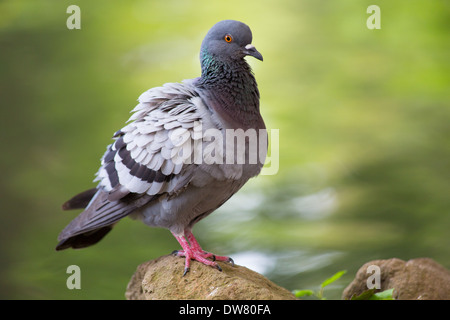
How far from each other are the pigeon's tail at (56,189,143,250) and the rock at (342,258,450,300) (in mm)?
1962

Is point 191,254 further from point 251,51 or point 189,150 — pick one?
point 251,51

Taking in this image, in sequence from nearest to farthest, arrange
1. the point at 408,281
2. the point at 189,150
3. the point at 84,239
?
the point at 189,150 < the point at 84,239 < the point at 408,281

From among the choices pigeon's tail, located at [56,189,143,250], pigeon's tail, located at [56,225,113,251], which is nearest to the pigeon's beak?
pigeon's tail, located at [56,189,143,250]

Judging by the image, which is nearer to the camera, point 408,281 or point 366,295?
point 366,295

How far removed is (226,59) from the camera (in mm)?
3791

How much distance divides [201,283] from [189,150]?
2.88 ft

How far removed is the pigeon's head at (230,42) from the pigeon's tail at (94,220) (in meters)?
1.21

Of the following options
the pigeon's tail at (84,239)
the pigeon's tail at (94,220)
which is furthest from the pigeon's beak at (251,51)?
the pigeon's tail at (84,239)

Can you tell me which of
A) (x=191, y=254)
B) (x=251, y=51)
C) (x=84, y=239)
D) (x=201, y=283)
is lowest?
(x=201, y=283)

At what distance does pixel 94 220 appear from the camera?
385cm

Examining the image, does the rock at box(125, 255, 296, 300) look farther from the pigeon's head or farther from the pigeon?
the pigeon's head

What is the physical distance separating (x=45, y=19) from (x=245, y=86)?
5321mm

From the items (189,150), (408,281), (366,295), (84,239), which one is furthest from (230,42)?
(408,281)

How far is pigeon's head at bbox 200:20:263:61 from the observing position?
147 inches
